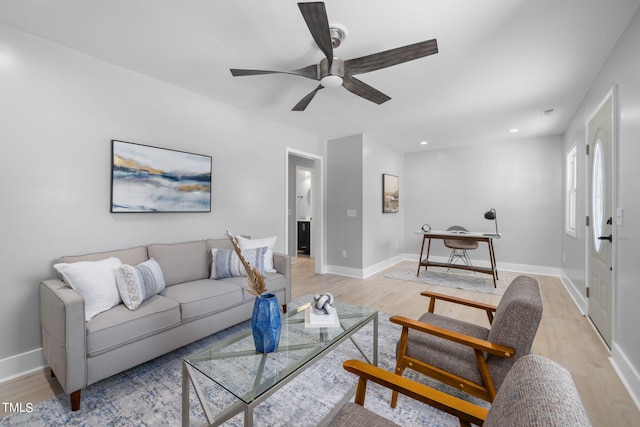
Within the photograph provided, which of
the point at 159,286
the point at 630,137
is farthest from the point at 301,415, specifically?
the point at 630,137

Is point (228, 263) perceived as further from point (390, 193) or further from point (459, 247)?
point (459, 247)

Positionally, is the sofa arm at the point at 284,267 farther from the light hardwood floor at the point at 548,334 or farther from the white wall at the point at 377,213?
the white wall at the point at 377,213

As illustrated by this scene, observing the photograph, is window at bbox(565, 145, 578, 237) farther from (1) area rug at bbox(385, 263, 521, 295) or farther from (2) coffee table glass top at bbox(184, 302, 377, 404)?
(2) coffee table glass top at bbox(184, 302, 377, 404)

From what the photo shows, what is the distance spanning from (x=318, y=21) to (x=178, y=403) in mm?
2442

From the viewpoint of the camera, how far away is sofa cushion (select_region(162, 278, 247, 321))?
7.09ft

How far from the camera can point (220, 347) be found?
153 cm

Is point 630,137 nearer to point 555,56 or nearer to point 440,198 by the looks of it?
point 555,56

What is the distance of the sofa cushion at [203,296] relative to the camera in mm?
2160

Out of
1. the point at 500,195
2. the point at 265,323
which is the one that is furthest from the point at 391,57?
the point at 500,195

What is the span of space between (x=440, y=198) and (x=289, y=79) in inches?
176

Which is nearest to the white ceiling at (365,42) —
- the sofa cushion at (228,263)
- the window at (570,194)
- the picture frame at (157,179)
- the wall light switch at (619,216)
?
the picture frame at (157,179)

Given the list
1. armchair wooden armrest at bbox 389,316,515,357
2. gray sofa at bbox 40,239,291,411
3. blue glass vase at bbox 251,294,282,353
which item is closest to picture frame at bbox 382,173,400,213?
gray sofa at bbox 40,239,291,411

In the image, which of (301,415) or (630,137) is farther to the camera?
(630,137)

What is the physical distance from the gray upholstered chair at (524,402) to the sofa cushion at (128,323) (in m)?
1.53
